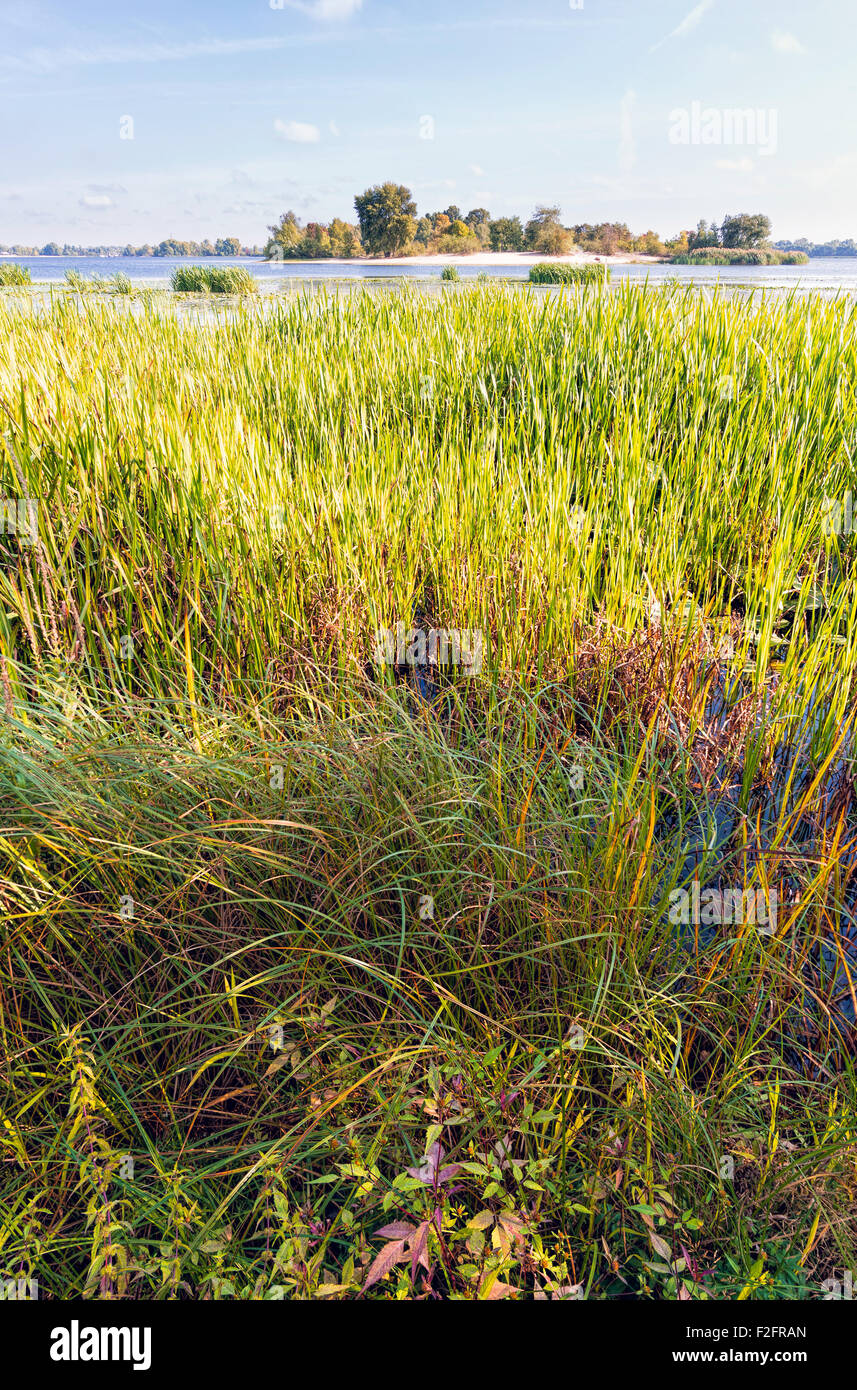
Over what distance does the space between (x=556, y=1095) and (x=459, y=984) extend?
30 cm

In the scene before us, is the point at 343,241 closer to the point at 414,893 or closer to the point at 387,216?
the point at 387,216

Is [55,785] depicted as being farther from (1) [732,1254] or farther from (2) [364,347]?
(2) [364,347]

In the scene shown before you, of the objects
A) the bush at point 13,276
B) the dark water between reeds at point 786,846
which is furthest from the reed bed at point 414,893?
the bush at point 13,276

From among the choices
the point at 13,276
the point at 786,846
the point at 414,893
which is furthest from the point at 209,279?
the point at 786,846

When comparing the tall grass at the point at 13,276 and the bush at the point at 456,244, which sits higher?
the bush at the point at 456,244

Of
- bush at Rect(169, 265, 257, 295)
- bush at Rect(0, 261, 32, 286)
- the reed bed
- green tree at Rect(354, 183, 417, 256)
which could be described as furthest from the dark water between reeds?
green tree at Rect(354, 183, 417, 256)

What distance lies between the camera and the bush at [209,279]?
18.9 metres

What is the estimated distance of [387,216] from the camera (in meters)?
56.8

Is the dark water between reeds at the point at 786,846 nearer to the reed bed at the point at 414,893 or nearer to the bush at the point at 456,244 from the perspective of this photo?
the reed bed at the point at 414,893

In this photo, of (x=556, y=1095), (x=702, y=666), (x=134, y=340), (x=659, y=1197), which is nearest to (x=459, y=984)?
(x=556, y=1095)

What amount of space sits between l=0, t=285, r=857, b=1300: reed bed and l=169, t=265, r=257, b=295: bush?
62.1ft

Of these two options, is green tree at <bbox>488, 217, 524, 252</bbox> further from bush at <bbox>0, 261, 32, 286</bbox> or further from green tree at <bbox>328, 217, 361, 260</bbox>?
bush at <bbox>0, 261, 32, 286</bbox>

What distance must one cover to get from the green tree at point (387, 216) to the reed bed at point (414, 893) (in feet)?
216

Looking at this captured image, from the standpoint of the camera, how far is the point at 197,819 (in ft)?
5.19
